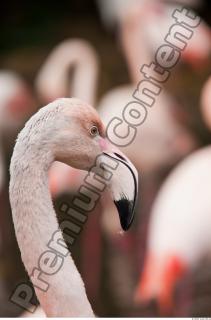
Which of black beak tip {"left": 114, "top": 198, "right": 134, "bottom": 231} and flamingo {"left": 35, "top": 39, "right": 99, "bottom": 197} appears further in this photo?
flamingo {"left": 35, "top": 39, "right": 99, "bottom": 197}

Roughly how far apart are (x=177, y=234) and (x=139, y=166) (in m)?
1.16

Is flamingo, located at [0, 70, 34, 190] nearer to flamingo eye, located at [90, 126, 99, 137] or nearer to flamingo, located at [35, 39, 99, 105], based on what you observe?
flamingo, located at [35, 39, 99, 105]

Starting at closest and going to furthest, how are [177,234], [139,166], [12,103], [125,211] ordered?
[125,211]
[177,234]
[139,166]
[12,103]

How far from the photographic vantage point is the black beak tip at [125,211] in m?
1.72

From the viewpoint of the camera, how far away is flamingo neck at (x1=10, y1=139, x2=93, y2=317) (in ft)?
5.65

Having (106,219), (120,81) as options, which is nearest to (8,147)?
(106,219)

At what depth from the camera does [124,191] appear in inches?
68.2

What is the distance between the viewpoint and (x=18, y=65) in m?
6.96

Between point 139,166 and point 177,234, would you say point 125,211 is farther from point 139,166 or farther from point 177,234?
point 139,166

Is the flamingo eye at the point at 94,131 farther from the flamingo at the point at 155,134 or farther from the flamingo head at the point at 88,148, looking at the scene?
the flamingo at the point at 155,134

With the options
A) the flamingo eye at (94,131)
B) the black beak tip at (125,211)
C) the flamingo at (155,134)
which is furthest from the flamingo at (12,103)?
the black beak tip at (125,211)

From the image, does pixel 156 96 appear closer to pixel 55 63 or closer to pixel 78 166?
pixel 55 63

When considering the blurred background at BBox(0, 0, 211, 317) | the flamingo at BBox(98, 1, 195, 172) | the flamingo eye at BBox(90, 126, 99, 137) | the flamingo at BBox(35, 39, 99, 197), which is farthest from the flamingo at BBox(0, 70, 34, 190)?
the flamingo eye at BBox(90, 126, 99, 137)

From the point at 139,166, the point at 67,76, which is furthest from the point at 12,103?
the point at 139,166
